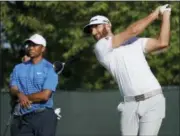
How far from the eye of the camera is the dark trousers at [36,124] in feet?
18.9

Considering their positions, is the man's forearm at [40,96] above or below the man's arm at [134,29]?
below

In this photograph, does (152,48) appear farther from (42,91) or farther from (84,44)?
(84,44)

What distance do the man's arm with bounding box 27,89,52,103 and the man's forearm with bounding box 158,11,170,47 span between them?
1582 mm

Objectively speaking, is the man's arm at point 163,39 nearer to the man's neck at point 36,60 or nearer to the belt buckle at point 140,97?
the belt buckle at point 140,97

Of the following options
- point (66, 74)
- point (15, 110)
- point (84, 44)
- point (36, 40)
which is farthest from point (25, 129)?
point (66, 74)

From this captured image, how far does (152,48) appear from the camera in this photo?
4719 mm

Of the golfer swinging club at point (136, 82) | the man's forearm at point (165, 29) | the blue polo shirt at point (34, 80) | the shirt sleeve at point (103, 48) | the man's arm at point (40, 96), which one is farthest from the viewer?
the blue polo shirt at point (34, 80)

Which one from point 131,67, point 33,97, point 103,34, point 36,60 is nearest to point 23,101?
point 33,97

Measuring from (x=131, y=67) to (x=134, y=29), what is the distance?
0.33 metres

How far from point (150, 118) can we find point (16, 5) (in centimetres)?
852

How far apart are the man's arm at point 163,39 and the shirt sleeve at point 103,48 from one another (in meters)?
0.30

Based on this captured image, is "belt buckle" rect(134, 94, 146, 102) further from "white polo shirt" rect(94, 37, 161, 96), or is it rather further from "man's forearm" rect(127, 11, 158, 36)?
"man's forearm" rect(127, 11, 158, 36)

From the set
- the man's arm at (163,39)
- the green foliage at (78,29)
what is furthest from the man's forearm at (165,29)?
the green foliage at (78,29)

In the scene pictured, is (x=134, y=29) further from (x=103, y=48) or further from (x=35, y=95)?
(x=35, y=95)
